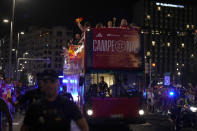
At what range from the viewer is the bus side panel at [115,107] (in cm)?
1218

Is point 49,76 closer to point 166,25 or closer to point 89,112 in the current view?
point 89,112

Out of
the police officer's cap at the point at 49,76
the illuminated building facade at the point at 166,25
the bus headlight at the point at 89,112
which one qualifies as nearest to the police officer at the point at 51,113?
the police officer's cap at the point at 49,76

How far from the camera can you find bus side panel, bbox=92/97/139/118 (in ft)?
40.0

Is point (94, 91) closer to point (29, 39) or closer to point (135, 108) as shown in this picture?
point (135, 108)

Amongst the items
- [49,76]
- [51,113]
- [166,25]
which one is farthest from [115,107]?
[166,25]

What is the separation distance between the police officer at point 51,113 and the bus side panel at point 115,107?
8.39 metres

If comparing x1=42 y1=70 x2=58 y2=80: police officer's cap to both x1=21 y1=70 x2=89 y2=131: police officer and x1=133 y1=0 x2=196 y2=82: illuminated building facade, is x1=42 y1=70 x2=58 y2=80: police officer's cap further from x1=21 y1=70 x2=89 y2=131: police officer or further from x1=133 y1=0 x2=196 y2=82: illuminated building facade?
x1=133 y1=0 x2=196 y2=82: illuminated building facade

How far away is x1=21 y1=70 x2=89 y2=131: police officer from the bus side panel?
8395 mm

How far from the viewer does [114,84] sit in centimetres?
1207

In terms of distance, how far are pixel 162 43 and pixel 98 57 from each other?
125 m

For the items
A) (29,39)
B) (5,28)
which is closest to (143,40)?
(5,28)

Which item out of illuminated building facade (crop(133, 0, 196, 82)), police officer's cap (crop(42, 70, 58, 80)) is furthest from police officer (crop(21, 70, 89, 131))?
illuminated building facade (crop(133, 0, 196, 82))

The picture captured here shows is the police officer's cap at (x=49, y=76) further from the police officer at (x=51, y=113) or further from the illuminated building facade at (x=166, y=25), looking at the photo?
the illuminated building facade at (x=166, y=25)

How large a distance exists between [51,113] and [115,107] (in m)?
8.84
